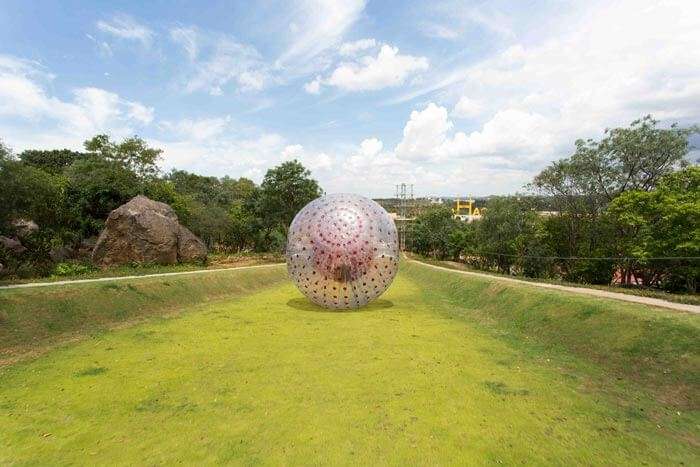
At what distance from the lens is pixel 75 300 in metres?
13.1

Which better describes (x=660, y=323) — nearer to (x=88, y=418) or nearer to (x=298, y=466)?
(x=298, y=466)

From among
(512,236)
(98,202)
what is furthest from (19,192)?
(512,236)

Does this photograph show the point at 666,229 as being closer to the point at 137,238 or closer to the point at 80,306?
the point at 80,306

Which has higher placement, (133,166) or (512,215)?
(133,166)

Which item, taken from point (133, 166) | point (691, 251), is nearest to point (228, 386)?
point (691, 251)

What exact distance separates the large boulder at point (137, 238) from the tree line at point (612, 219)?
25.7 metres

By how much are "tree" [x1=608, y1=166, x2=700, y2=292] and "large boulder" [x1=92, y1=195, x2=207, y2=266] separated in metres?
28.5

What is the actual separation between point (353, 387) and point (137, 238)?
2453 cm

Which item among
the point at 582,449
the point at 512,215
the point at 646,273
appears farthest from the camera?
the point at 512,215

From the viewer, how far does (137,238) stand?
89.1ft

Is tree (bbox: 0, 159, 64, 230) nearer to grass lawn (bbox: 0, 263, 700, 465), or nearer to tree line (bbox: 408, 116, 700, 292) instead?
grass lawn (bbox: 0, 263, 700, 465)

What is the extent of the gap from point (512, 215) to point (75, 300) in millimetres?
32652

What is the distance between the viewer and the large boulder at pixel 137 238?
2684cm

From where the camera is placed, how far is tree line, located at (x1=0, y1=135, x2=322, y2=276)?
2338 centimetres
